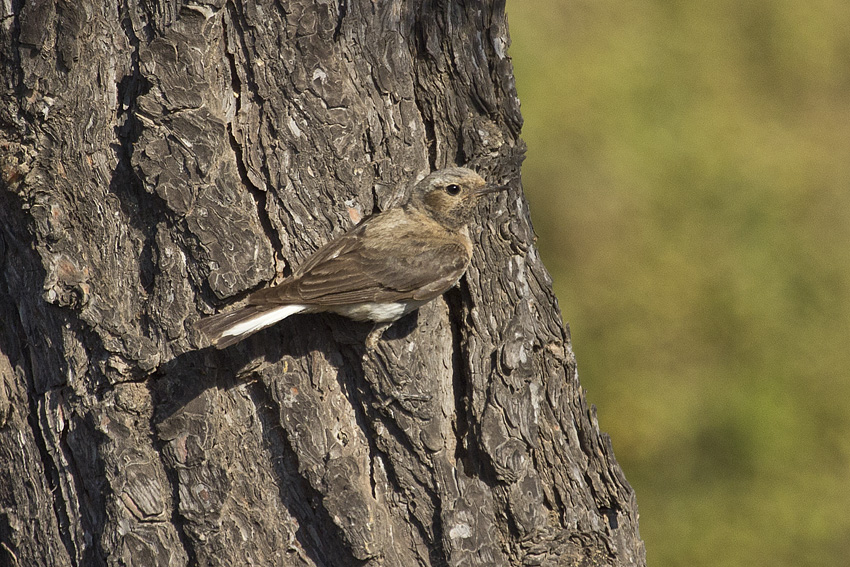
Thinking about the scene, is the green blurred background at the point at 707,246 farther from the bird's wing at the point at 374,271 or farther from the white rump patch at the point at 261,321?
the white rump patch at the point at 261,321

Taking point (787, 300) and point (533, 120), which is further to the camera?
point (533, 120)

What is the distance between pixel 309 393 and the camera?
3701 millimetres

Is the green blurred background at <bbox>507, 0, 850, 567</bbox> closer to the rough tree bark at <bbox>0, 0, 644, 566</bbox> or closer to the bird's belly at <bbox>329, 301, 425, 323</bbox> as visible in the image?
the rough tree bark at <bbox>0, 0, 644, 566</bbox>

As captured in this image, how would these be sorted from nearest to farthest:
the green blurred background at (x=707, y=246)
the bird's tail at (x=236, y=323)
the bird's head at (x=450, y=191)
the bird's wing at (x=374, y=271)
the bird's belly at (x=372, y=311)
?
the bird's tail at (x=236, y=323) → the bird's wing at (x=374, y=271) → the bird's belly at (x=372, y=311) → the bird's head at (x=450, y=191) → the green blurred background at (x=707, y=246)

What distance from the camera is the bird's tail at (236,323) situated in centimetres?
345

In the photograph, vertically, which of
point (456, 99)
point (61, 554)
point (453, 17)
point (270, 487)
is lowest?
point (61, 554)

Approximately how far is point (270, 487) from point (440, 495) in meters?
0.81

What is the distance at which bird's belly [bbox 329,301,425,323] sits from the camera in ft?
12.5

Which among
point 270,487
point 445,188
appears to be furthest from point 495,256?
point 270,487

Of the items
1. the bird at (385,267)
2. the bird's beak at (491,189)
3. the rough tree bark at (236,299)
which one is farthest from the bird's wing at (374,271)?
the bird's beak at (491,189)

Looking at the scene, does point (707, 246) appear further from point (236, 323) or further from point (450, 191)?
point (236, 323)

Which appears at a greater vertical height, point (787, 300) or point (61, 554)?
point (787, 300)

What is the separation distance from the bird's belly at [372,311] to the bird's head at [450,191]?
57cm

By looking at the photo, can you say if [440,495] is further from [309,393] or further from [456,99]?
[456,99]
